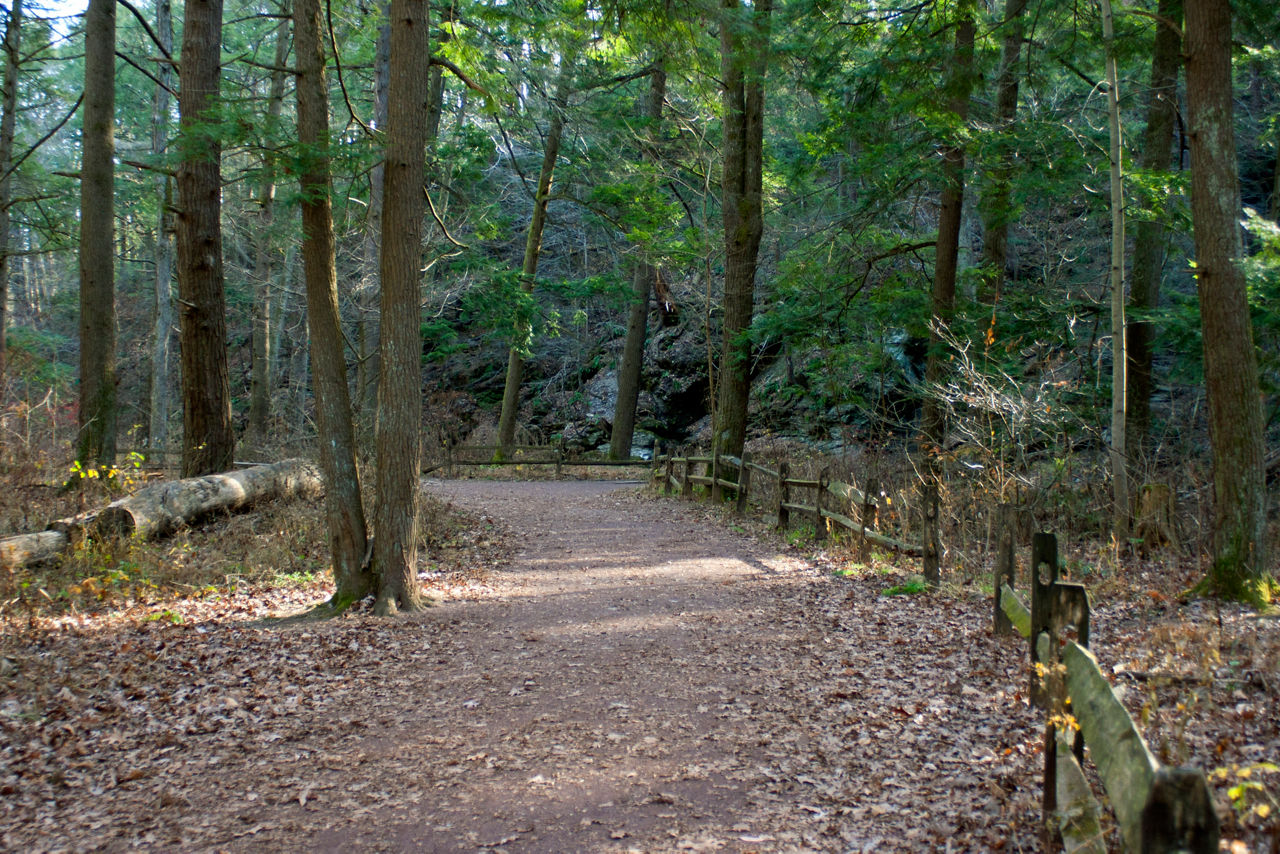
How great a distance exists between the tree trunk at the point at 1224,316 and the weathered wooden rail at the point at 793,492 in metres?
2.87

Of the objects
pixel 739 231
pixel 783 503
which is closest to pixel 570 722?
pixel 783 503

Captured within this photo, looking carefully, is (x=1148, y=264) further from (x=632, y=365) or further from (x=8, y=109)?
(x=8, y=109)

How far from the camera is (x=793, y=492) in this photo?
14.8m

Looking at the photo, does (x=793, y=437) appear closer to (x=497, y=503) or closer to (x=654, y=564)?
(x=497, y=503)

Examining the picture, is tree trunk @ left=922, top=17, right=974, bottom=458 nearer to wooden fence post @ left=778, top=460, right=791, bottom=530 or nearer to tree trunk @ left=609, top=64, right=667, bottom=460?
wooden fence post @ left=778, top=460, right=791, bottom=530

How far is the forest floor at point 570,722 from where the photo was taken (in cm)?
373

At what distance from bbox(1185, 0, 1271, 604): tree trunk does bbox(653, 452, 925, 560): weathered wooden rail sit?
2867 mm

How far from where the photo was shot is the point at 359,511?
7.85 m

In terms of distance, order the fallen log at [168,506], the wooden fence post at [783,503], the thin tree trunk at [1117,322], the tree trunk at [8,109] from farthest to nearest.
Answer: the tree trunk at [8,109], the wooden fence post at [783,503], the thin tree trunk at [1117,322], the fallen log at [168,506]

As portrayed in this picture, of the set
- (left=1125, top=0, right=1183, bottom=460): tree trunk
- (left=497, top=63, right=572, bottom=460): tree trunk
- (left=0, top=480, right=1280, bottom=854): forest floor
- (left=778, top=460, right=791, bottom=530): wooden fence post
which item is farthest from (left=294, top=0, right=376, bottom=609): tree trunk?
(left=497, top=63, right=572, bottom=460): tree trunk

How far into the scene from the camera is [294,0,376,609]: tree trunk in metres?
7.49

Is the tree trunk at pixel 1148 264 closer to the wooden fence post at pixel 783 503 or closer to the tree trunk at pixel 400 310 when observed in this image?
the wooden fence post at pixel 783 503

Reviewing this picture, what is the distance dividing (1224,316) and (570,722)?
6.93m

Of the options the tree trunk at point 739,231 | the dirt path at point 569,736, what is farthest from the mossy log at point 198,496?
the tree trunk at point 739,231
